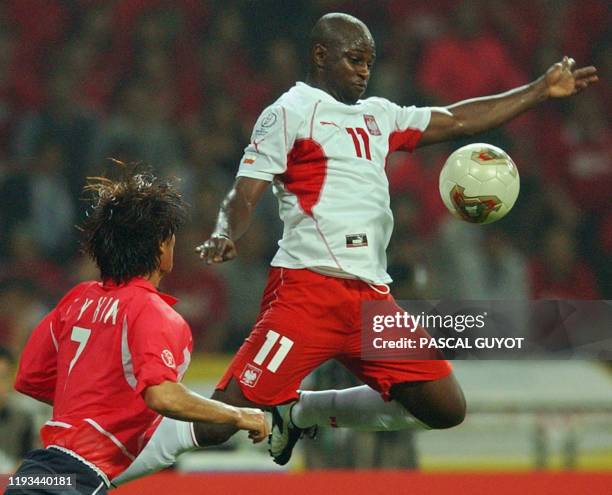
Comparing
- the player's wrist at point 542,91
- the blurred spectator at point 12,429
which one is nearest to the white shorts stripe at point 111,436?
the player's wrist at point 542,91

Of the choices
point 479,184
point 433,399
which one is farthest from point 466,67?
point 433,399

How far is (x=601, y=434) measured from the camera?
667 cm

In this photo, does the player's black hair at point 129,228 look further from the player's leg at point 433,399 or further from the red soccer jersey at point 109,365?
the player's leg at point 433,399

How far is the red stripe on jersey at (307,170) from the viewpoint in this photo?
4.07 m

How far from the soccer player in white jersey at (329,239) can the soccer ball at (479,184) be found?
187mm

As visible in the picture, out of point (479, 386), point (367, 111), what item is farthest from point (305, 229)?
point (479, 386)

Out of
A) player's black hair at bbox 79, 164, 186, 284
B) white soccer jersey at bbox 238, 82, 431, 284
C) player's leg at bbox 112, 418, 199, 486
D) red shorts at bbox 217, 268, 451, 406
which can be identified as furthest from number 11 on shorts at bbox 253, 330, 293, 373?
player's black hair at bbox 79, 164, 186, 284

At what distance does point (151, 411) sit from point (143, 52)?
5.47m

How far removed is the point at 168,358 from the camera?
312cm

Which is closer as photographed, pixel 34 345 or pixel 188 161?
pixel 34 345

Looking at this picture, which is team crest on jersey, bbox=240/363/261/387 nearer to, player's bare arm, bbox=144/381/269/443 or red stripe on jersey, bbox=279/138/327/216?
red stripe on jersey, bbox=279/138/327/216

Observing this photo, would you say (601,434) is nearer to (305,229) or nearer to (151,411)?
(305,229)

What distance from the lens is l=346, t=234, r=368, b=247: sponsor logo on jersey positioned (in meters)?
4.05

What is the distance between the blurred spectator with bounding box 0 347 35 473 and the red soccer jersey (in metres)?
2.50
